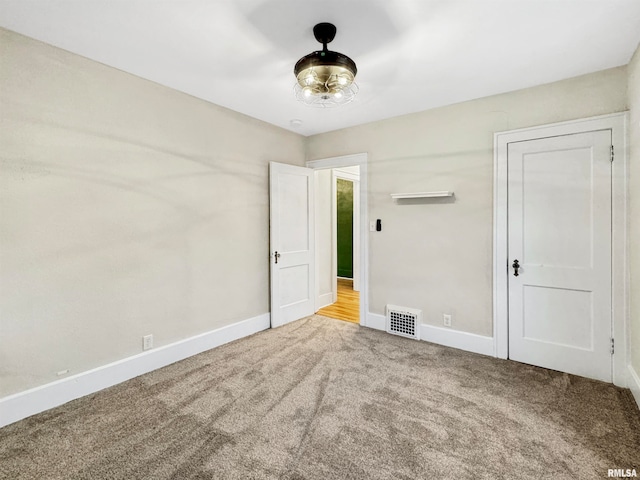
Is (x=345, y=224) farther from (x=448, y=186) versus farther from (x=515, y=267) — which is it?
(x=515, y=267)

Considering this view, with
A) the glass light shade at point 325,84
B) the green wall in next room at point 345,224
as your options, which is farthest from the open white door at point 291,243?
the green wall in next room at point 345,224

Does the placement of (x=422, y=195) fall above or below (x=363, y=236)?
above

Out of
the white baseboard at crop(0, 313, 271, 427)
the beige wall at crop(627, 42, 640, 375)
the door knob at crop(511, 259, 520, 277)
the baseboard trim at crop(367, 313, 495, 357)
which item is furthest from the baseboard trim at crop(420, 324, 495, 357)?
the white baseboard at crop(0, 313, 271, 427)

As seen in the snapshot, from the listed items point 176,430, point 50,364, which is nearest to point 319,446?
point 176,430

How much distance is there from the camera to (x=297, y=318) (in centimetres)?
410

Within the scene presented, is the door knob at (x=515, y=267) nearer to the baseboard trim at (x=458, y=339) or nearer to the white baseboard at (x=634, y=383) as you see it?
the baseboard trim at (x=458, y=339)

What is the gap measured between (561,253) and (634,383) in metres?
1.05

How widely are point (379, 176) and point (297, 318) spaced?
216cm

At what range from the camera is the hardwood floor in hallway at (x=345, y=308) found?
14.1ft

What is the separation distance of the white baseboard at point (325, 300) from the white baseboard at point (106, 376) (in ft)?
4.99

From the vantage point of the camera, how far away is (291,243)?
4.01 m

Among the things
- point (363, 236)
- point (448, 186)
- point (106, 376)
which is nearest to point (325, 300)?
point (363, 236)

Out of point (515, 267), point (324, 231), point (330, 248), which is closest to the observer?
point (515, 267)

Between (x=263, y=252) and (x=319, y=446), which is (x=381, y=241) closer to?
(x=263, y=252)
